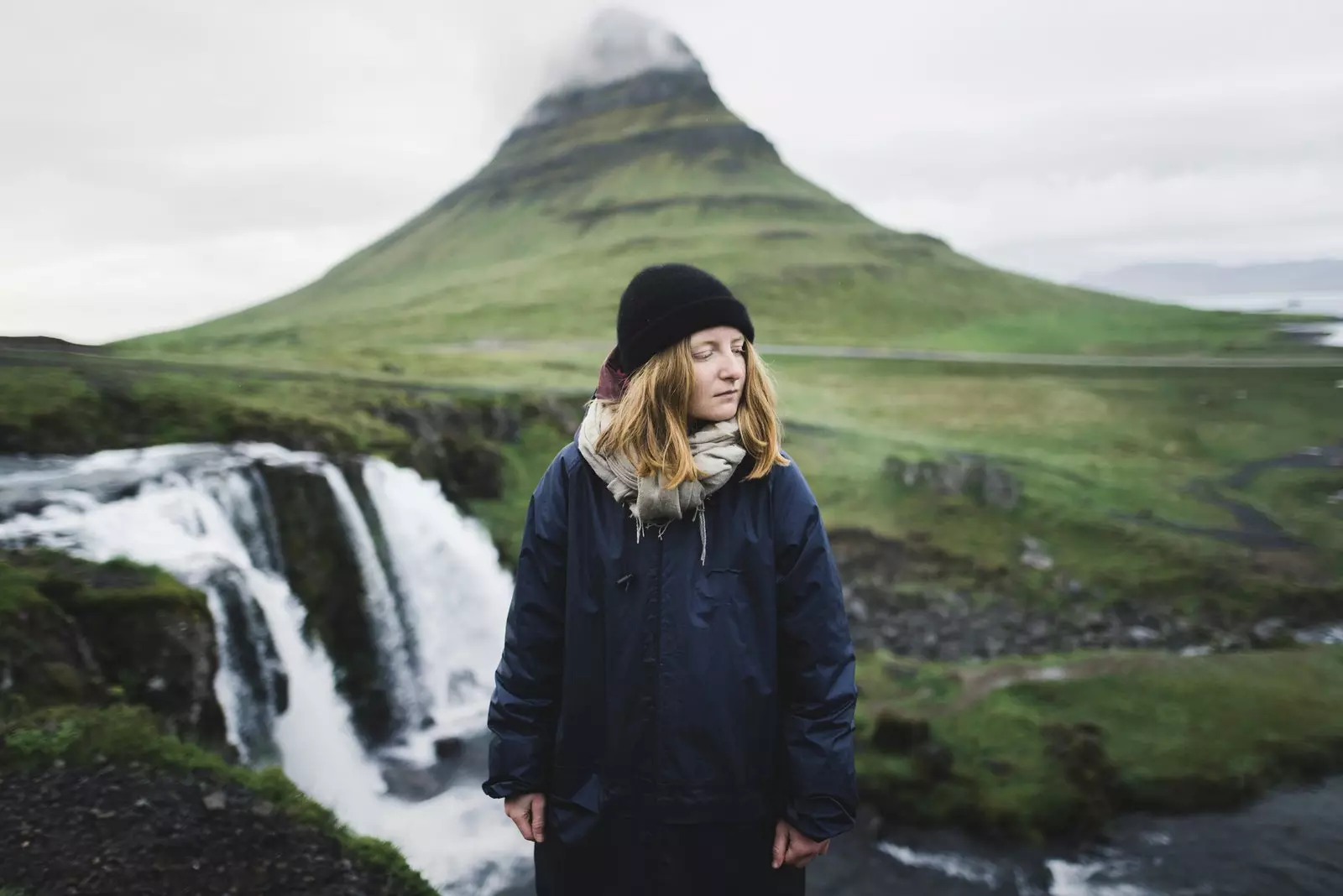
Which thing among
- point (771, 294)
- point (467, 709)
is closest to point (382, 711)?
point (467, 709)

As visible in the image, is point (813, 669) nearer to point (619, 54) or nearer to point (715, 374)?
point (715, 374)

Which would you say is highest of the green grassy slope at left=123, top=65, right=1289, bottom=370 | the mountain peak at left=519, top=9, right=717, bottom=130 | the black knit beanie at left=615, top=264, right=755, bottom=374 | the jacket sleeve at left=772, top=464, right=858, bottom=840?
the mountain peak at left=519, top=9, right=717, bottom=130

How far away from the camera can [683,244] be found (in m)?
106

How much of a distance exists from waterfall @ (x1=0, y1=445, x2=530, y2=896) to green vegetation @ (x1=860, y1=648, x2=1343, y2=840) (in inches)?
256

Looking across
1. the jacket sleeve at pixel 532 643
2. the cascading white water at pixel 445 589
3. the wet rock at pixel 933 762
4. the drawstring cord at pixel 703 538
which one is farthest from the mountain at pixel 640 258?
the drawstring cord at pixel 703 538

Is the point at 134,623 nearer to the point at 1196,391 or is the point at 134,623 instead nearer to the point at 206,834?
the point at 206,834

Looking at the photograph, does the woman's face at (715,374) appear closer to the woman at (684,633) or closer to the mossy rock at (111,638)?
the woman at (684,633)

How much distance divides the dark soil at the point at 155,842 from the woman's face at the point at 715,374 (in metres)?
6.23

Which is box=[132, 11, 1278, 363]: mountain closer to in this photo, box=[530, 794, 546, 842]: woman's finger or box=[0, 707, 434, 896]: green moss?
box=[0, 707, 434, 896]: green moss

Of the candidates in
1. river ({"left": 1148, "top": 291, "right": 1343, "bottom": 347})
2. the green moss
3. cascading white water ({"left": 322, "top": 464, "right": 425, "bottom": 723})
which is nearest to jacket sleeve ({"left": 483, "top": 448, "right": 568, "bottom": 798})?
the green moss

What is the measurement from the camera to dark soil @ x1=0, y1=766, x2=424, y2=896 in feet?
22.9

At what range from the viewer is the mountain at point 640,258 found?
230ft

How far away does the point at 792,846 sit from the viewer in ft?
12.9

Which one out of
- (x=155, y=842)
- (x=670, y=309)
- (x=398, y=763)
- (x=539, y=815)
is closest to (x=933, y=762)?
(x=398, y=763)
